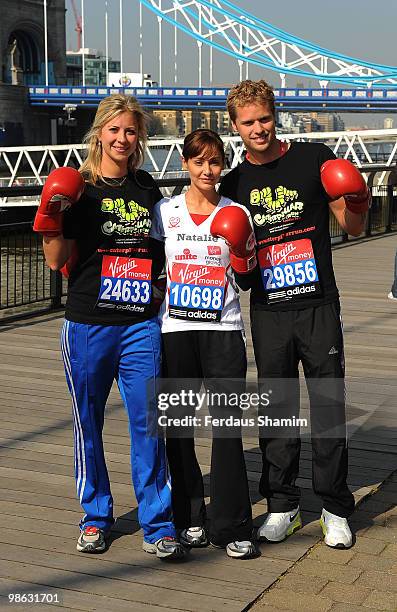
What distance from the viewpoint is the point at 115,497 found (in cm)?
442

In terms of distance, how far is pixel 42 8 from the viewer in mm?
73562

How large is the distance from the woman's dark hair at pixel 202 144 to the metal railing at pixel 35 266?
533 cm

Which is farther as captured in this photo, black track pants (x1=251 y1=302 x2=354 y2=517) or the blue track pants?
black track pants (x1=251 y1=302 x2=354 y2=517)

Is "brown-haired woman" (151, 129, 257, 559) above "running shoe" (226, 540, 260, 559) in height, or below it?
above

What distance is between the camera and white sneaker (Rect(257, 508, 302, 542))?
387 cm

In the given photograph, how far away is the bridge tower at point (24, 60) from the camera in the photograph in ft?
216

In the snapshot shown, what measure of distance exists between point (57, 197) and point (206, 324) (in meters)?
0.70

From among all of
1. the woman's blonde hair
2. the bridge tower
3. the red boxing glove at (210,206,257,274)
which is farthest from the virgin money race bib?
the bridge tower

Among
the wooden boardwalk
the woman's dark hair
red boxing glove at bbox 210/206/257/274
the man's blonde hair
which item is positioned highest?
the man's blonde hair

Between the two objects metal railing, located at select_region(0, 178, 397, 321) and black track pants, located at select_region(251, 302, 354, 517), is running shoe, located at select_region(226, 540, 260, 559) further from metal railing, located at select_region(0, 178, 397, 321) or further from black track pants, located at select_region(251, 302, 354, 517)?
metal railing, located at select_region(0, 178, 397, 321)

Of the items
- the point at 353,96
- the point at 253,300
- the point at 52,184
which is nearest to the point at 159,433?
the point at 253,300

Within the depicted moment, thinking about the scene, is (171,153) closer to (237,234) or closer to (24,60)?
(24,60)

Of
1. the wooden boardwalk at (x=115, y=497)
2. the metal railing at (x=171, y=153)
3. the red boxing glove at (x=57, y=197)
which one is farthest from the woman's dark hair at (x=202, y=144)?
the metal railing at (x=171, y=153)

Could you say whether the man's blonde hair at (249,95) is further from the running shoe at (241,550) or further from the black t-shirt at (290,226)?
the running shoe at (241,550)
